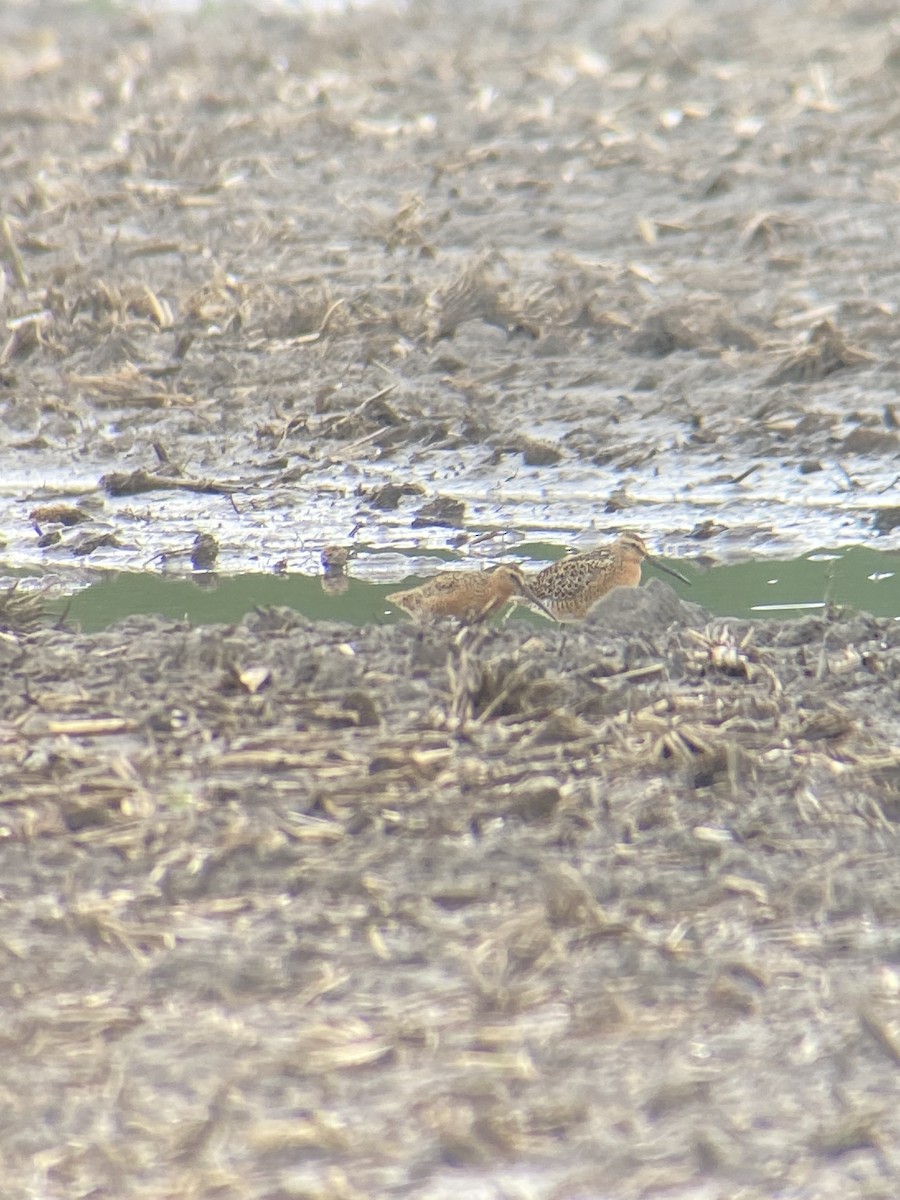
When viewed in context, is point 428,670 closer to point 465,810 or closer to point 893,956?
point 465,810

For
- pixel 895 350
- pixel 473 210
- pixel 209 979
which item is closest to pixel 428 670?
pixel 209 979

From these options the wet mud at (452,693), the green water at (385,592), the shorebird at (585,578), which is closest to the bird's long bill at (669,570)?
the green water at (385,592)

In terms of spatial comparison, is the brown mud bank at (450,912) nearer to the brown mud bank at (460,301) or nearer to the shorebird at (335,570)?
the shorebird at (335,570)

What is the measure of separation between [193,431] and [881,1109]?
7.42 m

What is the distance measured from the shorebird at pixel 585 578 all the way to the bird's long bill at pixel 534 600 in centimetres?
2

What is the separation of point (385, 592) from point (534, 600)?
2.82 feet

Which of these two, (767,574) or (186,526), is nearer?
(767,574)

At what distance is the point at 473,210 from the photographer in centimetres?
1454

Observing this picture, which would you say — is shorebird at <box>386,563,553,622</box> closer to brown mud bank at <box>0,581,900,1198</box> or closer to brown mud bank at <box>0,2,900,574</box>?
brown mud bank at <box>0,581,900,1198</box>

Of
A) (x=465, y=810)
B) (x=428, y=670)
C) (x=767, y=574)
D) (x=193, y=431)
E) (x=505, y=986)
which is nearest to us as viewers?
(x=505, y=986)

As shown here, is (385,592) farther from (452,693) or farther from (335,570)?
(452,693)

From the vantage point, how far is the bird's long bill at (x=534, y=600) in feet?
26.9

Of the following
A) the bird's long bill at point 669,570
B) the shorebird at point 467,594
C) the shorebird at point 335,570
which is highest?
the shorebird at point 467,594

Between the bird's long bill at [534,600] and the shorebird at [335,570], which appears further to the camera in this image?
the shorebird at [335,570]
